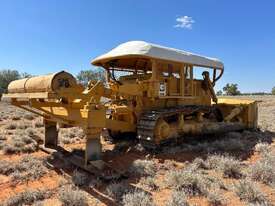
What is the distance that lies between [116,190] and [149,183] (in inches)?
28.1

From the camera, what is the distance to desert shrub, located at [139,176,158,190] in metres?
5.23

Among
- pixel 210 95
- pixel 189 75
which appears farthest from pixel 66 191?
pixel 210 95

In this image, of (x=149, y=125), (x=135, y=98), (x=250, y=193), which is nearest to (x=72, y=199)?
(x=250, y=193)

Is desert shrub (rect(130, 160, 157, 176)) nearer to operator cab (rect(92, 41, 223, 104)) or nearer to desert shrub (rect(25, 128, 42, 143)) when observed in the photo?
operator cab (rect(92, 41, 223, 104))

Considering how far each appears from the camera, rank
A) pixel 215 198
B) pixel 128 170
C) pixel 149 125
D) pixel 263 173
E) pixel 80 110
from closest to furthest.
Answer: pixel 215 198, pixel 263 173, pixel 80 110, pixel 128 170, pixel 149 125

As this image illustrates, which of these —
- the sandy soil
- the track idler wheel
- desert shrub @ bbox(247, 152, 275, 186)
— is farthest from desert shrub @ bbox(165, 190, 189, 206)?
the track idler wheel

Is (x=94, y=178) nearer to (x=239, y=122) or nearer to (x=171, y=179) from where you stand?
(x=171, y=179)

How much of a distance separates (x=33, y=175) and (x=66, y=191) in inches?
64.6

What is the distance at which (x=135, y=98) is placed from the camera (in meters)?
8.42

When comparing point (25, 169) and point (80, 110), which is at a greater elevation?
point (80, 110)

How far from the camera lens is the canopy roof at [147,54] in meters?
7.86

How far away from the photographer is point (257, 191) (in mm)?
4664

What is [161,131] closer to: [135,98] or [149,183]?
[135,98]

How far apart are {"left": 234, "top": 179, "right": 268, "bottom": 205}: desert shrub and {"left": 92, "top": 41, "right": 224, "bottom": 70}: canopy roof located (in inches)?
169
